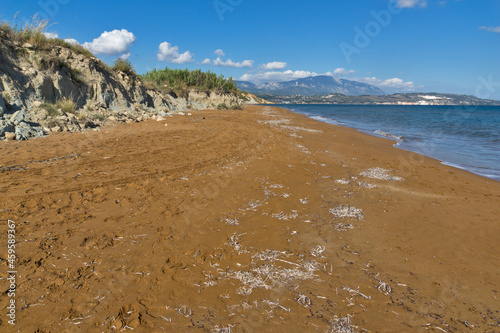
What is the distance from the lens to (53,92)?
12008 mm

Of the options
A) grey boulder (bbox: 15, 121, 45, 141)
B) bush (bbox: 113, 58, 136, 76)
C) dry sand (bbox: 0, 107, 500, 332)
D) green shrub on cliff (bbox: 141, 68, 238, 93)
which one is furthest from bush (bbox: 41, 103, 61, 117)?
green shrub on cliff (bbox: 141, 68, 238, 93)

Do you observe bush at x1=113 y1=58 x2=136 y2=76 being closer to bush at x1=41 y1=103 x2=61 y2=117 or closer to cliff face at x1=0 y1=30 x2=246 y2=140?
cliff face at x1=0 y1=30 x2=246 y2=140

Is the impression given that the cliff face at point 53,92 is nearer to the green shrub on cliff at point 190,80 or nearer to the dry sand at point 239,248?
the dry sand at point 239,248

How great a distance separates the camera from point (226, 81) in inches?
1651

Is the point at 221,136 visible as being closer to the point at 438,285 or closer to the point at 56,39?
the point at 438,285

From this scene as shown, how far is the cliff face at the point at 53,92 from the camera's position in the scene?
9.41 m

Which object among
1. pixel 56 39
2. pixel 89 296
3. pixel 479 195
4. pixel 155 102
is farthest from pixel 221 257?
pixel 155 102

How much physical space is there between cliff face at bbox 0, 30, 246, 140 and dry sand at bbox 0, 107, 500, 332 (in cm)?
276

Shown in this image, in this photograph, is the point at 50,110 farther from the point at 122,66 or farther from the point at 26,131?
the point at 122,66

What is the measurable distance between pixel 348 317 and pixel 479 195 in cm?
594

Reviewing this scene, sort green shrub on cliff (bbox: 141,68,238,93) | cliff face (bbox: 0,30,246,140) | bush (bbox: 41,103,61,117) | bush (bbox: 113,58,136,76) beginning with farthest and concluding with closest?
green shrub on cliff (bbox: 141,68,238,93)
bush (bbox: 113,58,136,76)
bush (bbox: 41,103,61,117)
cliff face (bbox: 0,30,246,140)

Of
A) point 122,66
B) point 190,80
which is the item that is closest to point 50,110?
point 122,66

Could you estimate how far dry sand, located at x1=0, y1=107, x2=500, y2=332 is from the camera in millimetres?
2471

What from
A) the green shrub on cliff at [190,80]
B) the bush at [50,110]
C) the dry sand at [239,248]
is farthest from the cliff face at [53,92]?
the green shrub on cliff at [190,80]
